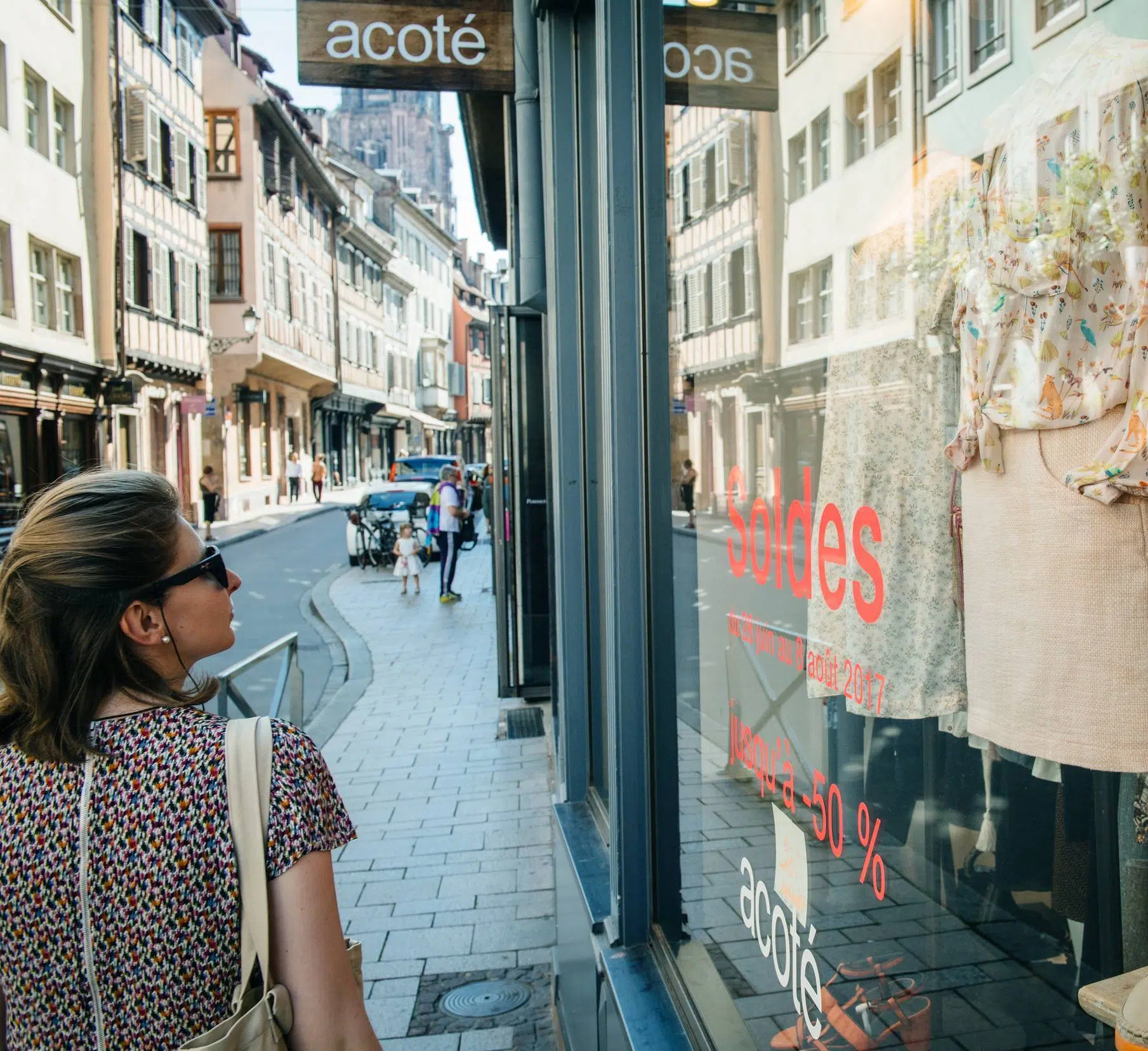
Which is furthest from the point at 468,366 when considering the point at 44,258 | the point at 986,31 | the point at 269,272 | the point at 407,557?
the point at 986,31

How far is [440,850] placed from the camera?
5.25 metres

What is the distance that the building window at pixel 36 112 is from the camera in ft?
70.1

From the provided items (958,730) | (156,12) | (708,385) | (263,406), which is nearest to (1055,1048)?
(958,730)

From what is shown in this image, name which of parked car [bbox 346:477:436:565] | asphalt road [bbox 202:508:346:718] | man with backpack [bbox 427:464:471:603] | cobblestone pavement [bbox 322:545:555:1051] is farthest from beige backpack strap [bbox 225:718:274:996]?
parked car [bbox 346:477:436:565]

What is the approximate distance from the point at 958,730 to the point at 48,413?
22.3 metres

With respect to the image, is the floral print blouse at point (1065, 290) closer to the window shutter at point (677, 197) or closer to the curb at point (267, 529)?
the window shutter at point (677, 197)

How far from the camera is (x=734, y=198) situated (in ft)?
7.91

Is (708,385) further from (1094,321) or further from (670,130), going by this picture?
(1094,321)

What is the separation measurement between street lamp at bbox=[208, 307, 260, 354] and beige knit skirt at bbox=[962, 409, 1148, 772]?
29.3 meters

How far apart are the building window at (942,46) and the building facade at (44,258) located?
62.3ft

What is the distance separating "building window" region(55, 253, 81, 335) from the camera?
74.1 ft

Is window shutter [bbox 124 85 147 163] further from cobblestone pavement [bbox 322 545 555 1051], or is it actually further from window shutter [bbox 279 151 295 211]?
cobblestone pavement [bbox 322 545 555 1051]

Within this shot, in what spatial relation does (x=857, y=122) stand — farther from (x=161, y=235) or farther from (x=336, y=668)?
(x=161, y=235)

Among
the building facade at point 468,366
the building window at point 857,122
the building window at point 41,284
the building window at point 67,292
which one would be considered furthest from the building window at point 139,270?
the building facade at point 468,366
